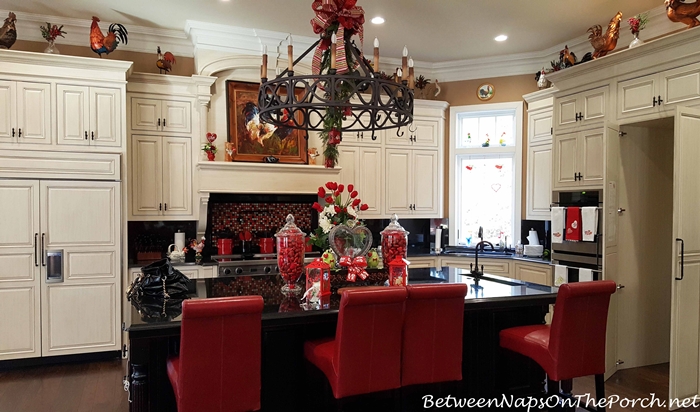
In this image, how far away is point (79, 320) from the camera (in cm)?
439

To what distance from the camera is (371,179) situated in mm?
5859

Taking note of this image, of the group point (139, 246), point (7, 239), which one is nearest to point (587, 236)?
point (139, 246)

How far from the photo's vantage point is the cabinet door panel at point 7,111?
4.22 metres

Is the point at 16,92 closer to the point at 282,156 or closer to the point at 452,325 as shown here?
the point at 282,156

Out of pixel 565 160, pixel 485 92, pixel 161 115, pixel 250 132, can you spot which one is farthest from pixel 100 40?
pixel 565 160

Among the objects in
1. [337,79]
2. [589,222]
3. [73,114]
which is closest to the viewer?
[337,79]

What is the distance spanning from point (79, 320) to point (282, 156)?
2.57m

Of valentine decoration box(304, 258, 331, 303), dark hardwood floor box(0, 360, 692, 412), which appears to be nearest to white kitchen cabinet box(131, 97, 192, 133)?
dark hardwood floor box(0, 360, 692, 412)

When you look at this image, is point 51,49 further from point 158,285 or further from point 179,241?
point 158,285

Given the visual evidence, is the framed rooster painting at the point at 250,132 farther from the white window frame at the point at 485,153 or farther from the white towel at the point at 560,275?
the white towel at the point at 560,275

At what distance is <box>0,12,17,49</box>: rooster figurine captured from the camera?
429 cm

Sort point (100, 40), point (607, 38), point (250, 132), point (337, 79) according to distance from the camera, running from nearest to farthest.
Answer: point (337, 79)
point (607, 38)
point (100, 40)
point (250, 132)

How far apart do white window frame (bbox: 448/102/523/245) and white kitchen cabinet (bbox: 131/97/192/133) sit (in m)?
3.23

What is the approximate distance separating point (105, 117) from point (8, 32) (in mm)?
1071
